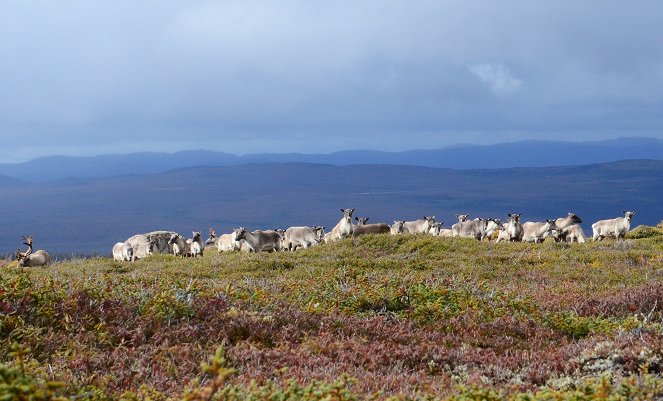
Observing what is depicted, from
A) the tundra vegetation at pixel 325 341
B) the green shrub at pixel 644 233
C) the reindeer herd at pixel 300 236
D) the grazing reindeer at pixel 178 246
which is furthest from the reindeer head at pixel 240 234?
the tundra vegetation at pixel 325 341

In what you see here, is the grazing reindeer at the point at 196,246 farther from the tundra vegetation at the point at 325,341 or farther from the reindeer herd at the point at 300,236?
the tundra vegetation at the point at 325,341

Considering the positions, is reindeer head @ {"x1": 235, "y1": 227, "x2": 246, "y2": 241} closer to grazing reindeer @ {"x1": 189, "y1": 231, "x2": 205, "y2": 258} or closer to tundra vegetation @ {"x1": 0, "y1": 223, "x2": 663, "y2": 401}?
grazing reindeer @ {"x1": 189, "y1": 231, "x2": 205, "y2": 258}

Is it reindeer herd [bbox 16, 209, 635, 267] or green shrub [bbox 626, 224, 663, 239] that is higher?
green shrub [bbox 626, 224, 663, 239]

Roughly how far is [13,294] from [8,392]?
4.83 m

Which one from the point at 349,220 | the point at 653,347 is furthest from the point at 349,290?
the point at 349,220

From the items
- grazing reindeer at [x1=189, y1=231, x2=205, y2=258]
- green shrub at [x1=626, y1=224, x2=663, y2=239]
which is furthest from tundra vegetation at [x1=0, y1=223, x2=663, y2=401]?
grazing reindeer at [x1=189, y1=231, x2=205, y2=258]

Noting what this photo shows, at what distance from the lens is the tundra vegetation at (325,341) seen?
583 centimetres

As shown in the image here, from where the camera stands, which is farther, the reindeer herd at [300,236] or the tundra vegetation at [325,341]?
the reindeer herd at [300,236]

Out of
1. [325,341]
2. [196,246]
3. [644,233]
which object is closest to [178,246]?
[196,246]

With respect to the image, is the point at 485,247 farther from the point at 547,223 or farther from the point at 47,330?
the point at 47,330

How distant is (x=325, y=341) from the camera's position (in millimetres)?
8211

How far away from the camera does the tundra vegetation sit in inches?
229

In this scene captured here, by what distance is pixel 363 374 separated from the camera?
6992 millimetres

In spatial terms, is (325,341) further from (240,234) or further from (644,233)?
(644,233)
